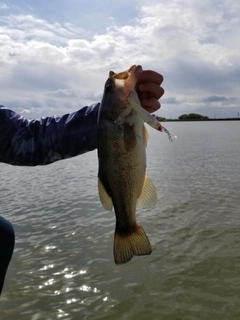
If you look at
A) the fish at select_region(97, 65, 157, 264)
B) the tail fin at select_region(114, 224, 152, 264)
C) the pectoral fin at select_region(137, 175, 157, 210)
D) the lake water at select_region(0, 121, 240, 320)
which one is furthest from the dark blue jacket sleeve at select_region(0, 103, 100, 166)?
the lake water at select_region(0, 121, 240, 320)

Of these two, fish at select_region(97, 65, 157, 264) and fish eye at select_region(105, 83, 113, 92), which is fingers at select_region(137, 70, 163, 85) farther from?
fish eye at select_region(105, 83, 113, 92)

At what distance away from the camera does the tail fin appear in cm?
328

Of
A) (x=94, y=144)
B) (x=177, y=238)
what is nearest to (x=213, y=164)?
(x=177, y=238)

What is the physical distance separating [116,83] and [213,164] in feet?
63.9

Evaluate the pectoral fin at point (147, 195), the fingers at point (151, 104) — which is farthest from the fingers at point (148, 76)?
the pectoral fin at point (147, 195)

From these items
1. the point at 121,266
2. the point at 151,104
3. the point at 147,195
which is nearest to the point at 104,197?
the point at 147,195

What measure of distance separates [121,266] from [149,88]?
15.6ft

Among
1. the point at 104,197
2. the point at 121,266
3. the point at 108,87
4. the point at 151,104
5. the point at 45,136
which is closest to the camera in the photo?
the point at 108,87

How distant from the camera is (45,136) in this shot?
12.2ft

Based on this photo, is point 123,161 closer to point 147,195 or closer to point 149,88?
point 147,195

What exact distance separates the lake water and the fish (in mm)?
2534

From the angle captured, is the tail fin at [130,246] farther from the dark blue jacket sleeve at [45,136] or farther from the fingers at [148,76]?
the fingers at [148,76]

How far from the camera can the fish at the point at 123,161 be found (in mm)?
2910

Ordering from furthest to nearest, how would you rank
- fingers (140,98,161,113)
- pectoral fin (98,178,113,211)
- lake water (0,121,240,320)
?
lake water (0,121,240,320) → pectoral fin (98,178,113,211) → fingers (140,98,161,113)
